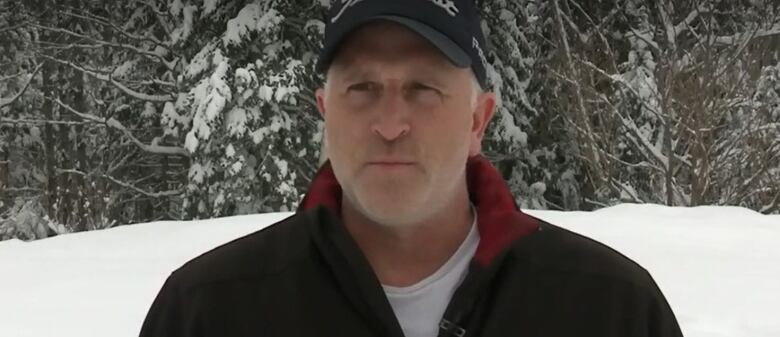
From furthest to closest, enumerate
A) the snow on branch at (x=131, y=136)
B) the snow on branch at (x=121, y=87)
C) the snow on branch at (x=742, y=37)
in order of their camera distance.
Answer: the snow on branch at (x=131, y=136)
the snow on branch at (x=121, y=87)
the snow on branch at (x=742, y=37)

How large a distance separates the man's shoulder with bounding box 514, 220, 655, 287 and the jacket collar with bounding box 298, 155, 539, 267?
29 mm

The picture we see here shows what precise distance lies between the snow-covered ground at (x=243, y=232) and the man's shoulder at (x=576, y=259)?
2610mm

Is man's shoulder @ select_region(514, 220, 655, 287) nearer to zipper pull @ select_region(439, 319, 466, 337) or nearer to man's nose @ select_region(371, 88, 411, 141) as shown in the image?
zipper pull @ select_region(439, 319, 466, 337)

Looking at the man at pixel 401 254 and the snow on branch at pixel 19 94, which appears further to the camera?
the snow on branch at pixel 19 94

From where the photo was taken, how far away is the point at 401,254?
62.2 inches

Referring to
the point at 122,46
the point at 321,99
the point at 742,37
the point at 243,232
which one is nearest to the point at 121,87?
the point at 122,46

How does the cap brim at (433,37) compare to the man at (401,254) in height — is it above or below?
above

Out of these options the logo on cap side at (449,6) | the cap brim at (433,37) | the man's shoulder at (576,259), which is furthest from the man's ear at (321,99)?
the man's shoulder at (576,259)

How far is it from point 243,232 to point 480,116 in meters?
5.25

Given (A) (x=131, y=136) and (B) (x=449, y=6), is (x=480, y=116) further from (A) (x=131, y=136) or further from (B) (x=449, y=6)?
(A) (x=131, y=136)

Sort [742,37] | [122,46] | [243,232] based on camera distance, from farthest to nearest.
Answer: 1. [122,46]
2. [742,37]
3. [243,232]

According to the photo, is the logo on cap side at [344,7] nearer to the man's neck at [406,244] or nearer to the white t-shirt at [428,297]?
the man's neck at [406,244]

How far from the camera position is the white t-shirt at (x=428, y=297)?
1.49m

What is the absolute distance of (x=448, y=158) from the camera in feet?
4.87
